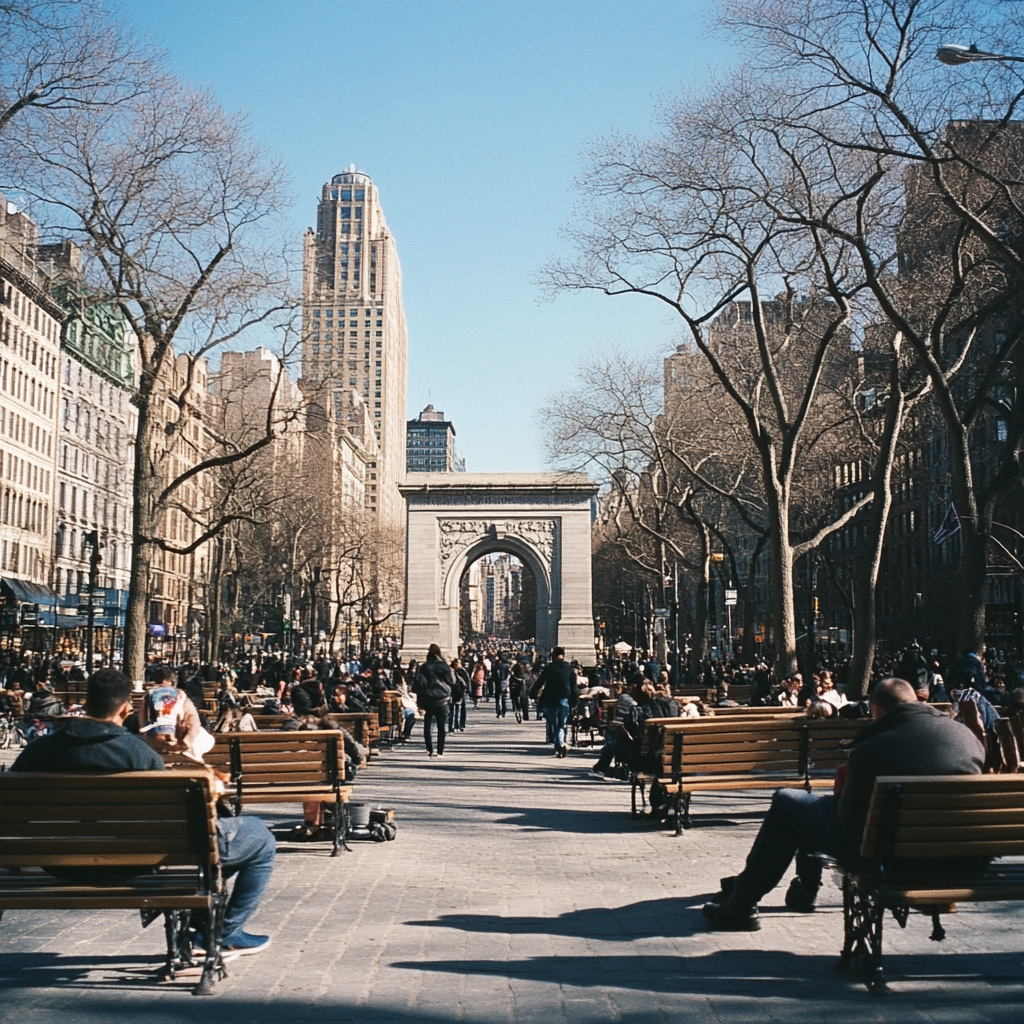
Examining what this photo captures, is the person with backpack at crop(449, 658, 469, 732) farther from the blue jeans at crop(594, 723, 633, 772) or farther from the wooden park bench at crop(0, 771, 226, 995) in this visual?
the wooden park bench at crop(0, 771, 226, 995)

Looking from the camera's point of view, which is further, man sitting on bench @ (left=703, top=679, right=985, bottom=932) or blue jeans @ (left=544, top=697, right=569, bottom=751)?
blue jeans @ (left=544, top=697, right=569, bottom=751)

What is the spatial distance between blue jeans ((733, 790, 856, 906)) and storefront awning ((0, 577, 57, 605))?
56.1 meters

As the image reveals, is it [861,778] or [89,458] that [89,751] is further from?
[89,458]

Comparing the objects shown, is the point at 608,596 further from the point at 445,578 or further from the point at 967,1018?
the point at 967,1018

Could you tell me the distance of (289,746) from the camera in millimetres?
11844

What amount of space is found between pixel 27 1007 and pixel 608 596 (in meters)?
105

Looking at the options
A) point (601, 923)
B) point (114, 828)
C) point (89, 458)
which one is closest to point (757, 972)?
point (601, 923)

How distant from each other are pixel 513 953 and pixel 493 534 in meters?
57.8

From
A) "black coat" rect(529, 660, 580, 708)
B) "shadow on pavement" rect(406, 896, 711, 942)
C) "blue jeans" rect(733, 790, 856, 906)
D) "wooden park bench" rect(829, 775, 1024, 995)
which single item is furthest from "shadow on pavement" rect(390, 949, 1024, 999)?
"black coat" rect(529, 660, 580, 708)

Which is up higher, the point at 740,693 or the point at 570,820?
the point at 740,693

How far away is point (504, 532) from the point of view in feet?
214

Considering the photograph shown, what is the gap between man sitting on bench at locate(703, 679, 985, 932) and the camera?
686cm

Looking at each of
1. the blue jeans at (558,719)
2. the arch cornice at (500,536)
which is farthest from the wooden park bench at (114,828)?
the arch cornice at (500,536)

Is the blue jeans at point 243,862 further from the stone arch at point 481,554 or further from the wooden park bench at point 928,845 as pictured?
the stone arch at point 481,554
